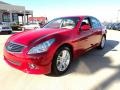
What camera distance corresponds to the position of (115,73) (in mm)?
4488

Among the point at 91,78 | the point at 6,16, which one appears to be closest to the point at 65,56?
the point at 91,78

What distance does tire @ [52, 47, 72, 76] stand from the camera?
13.3ft

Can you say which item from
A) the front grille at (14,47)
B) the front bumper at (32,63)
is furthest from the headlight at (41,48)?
the front grille at (14,47)

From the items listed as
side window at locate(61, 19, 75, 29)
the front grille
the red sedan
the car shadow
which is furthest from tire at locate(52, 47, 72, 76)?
side window at locate(61, 19, 75, 29)

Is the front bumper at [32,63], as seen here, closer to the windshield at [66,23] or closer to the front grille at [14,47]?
the front grille at [14,47]

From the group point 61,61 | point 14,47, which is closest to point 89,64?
point 61,61

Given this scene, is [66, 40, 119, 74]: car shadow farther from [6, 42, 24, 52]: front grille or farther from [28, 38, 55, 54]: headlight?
[6, 42, 24, 52]: front grille

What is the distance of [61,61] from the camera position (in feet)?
14.2

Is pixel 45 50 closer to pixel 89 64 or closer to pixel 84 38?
pixel 84 38

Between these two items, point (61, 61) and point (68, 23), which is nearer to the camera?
point (61, 61)

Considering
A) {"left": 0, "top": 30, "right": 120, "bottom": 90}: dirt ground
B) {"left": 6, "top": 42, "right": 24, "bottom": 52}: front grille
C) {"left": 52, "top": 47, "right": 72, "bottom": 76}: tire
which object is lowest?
{"left": 0, "top": 30, "right": 120, "bottom": 90}: dirt ground

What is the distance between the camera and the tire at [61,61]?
4.06 metres

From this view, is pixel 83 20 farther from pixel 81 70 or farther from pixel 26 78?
pixel 26 78

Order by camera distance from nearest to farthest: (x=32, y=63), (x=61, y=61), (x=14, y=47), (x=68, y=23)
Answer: (x=32, y=63), (x=14, y=47), (x=61, y=61), (x=68, y=23)
